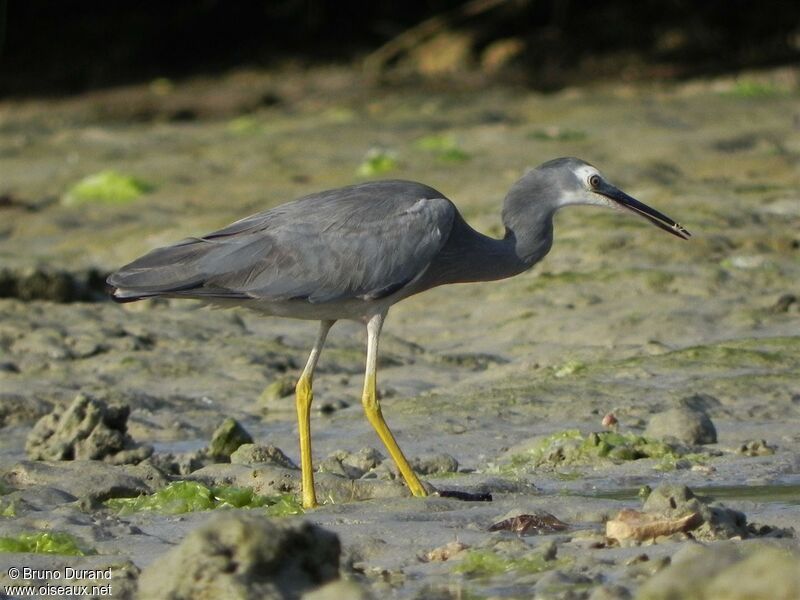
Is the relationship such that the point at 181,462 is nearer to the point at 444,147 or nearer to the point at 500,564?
the point at 500,564

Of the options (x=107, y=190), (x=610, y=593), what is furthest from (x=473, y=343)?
(x=107, y=190)

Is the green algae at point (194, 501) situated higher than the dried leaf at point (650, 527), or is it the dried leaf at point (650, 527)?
the dried leaf at point (650, 527)

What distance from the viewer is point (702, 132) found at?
576 inches

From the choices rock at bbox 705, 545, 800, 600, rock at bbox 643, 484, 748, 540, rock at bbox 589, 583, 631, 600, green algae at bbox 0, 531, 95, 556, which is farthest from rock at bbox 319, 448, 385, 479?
rock at bbox 705, 545, 800, 600

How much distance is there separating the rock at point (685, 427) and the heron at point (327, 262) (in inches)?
38.6

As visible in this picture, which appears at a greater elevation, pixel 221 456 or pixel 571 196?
pixel 571 196

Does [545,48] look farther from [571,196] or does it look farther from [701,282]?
[571,196]

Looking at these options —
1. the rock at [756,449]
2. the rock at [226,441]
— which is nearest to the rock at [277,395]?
the rock at [226,441]

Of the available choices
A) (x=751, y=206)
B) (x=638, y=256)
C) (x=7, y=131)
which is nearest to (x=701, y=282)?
(x=638, y=256)

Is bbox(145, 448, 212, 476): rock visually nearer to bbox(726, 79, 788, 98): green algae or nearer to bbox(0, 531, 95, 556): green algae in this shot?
bbox(0, 531, 95, 556): green algae

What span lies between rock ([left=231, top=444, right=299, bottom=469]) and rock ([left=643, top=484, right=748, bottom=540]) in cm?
186

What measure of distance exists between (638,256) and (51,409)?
392cm

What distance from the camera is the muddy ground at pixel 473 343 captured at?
199 inches

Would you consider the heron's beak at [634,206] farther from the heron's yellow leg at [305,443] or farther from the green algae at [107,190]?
the green algae at [107,190]
